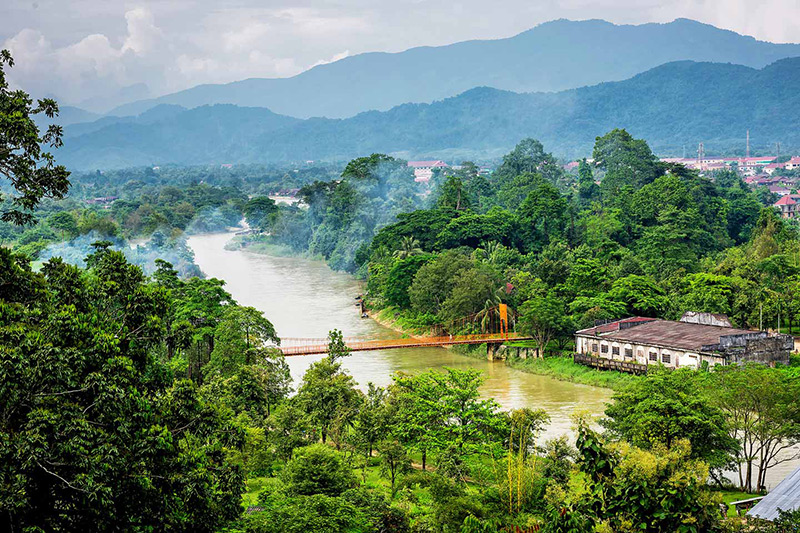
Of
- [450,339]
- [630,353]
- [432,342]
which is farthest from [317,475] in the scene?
[450,339]

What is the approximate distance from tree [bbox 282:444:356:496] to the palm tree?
2550 cm

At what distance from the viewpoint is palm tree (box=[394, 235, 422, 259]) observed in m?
37.0

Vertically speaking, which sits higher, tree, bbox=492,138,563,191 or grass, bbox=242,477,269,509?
tree, bbox=492,138,563,191

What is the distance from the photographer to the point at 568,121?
566ft

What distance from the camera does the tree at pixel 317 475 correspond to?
11008 millimetres

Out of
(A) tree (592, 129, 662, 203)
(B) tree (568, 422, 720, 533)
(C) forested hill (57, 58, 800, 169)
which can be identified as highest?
(C) forested hill (57, 58, 800, 169)

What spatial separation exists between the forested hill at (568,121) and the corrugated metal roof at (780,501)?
13822cm

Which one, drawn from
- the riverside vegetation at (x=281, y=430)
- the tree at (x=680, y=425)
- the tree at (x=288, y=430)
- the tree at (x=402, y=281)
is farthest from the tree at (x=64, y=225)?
the tree at (x=680, y=425)

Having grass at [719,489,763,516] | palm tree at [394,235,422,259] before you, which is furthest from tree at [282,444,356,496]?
palm tree at [394,235,422,259]

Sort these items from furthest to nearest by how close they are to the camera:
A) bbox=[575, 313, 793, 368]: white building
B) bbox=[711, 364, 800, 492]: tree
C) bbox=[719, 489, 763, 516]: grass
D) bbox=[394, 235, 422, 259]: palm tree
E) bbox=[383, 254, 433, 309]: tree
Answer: bbox=[394, 235, 422, 259]: palm tree
bbox=[383, 254, 433, 309]: tree
bbox=[575, 313, 793, 368]: white building
bbox=[711, 364, 800, 492]: tree
bbox=[719, 489, 763, 516]: grass

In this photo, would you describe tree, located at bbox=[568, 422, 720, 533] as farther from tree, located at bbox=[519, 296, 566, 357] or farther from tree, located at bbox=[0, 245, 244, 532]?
tree, located at bbox=[519, 296, 566, 357]

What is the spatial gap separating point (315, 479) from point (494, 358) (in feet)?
52.7

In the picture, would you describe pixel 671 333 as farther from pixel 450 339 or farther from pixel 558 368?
pixel 450 339

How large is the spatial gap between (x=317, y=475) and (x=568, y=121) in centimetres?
16815
